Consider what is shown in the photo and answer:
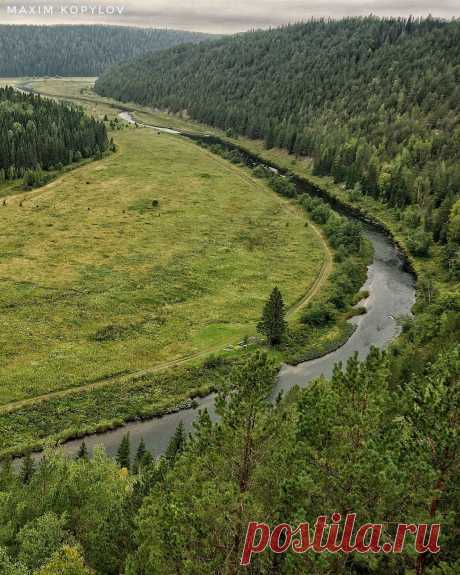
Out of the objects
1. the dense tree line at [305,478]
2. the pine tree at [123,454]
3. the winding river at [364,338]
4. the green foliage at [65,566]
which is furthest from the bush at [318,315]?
the green foliage at [65,566]

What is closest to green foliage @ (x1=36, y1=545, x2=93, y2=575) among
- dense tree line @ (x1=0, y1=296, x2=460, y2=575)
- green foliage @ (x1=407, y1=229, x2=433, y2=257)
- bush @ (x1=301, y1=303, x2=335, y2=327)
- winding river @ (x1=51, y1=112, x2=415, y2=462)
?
dense tree line @ (x1=0, y1=296, x2=460, y2=575)

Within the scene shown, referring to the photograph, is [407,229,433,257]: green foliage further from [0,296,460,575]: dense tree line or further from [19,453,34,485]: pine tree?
[19,453,34,485]: pine tree

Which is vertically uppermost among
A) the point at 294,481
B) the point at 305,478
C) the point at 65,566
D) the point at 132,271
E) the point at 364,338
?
the point at 305,478

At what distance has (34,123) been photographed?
192500 millimetres

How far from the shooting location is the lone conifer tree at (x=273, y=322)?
81.2m

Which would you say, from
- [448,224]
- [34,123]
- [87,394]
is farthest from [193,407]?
[34,123]

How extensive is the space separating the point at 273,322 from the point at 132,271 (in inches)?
1495

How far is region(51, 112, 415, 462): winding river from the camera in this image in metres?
63.5

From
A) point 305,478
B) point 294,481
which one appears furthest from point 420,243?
point 305,478

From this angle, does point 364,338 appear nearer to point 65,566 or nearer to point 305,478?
point 305,478

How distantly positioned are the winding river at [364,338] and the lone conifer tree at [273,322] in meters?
5.74

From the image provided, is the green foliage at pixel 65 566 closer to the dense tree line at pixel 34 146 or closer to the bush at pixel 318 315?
the bush at pixel 318 315

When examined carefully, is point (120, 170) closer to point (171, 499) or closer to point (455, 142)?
point (455, 142)

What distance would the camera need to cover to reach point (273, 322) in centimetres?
8175
